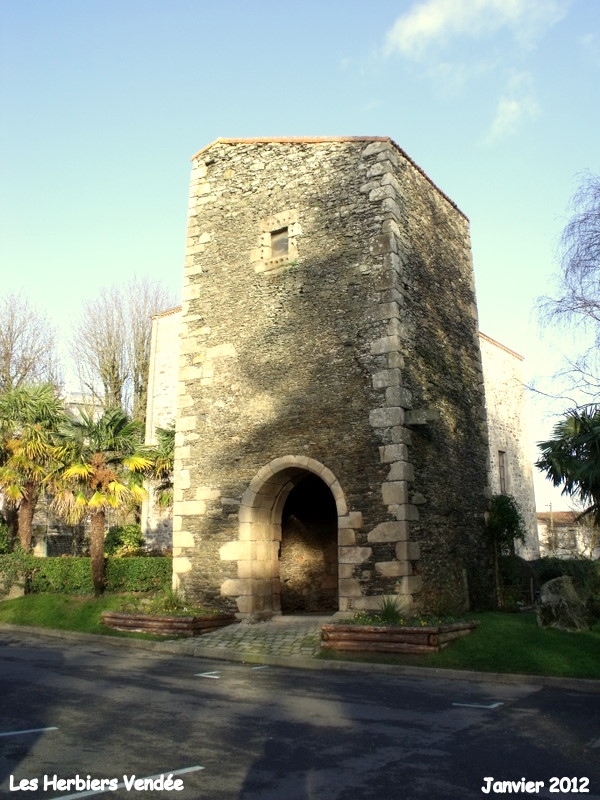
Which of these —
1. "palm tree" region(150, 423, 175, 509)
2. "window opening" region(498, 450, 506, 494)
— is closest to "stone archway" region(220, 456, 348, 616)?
"palm tree" region(150, 423, 175, 509)

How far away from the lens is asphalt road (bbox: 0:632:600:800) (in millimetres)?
4582

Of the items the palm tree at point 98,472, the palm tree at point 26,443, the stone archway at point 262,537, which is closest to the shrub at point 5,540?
the palm tree at point 26,443

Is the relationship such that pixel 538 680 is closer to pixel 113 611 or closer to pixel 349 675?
pixel 349 675

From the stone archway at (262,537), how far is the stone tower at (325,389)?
3 centimetres

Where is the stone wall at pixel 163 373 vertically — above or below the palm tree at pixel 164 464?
above

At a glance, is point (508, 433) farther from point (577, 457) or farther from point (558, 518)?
point (558, 518)

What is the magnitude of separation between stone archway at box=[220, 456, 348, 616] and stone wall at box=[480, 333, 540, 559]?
1230cm

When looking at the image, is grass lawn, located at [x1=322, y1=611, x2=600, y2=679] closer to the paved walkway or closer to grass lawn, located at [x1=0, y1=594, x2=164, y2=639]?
the paved walkway

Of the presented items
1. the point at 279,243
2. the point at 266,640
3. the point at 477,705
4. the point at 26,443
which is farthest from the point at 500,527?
the point at 26,443

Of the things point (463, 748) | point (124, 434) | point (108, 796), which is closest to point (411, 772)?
point (463, 748)

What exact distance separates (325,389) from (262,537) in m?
3.22

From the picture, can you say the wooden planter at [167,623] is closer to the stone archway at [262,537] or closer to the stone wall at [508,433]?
the stone archway at [262,537]

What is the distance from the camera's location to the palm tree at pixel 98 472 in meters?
15.9

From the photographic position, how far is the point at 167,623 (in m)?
12.5
